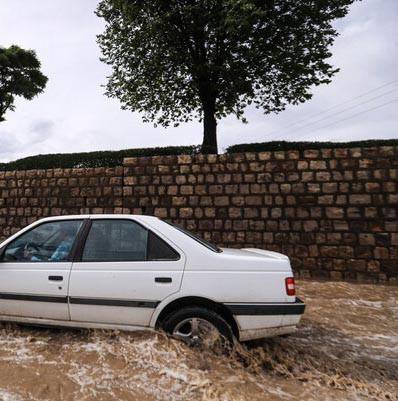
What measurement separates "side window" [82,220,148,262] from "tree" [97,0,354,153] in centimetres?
776

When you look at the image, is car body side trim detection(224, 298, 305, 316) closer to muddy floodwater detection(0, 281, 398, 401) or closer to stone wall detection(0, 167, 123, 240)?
muddy floodwater detection(0, 281, 398, 401)

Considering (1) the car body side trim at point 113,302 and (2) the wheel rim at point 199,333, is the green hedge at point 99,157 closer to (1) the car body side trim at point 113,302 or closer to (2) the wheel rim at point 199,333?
(1) the car body side trim at point 113,302

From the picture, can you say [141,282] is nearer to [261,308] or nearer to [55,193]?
[261,308]

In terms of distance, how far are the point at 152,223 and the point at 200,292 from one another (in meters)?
0.86

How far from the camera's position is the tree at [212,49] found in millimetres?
11648

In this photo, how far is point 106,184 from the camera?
980 centimetres

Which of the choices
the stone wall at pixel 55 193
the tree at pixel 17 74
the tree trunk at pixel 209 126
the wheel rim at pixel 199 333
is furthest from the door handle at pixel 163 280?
the tree at pixel 17 74

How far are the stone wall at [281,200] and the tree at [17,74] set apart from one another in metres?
14.6

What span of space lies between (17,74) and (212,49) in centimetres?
1466

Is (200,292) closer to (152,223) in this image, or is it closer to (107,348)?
(152,223)

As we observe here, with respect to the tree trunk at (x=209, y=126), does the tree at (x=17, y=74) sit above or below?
above

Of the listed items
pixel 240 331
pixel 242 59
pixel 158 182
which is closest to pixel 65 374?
pixel 240 331

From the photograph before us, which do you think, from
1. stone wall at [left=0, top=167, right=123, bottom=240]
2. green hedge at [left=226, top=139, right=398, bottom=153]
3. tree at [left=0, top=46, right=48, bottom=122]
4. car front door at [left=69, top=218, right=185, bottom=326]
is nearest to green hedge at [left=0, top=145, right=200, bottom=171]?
stone wall at [left=0, top=167, right=123, bottom=240]

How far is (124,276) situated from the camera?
324cm
